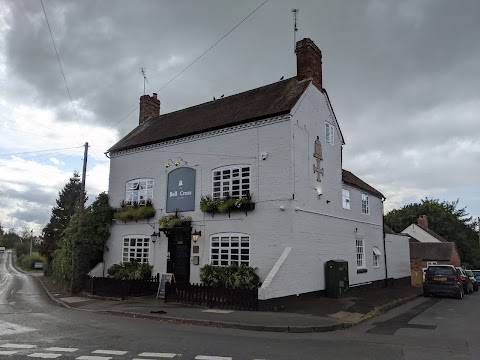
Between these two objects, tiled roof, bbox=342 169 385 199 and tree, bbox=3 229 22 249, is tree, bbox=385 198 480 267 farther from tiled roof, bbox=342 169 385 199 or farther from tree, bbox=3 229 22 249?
tree, bbox=3 229 22 249

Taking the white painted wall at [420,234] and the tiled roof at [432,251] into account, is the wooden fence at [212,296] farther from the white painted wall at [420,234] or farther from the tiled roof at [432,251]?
the white painted wall at [420,234]

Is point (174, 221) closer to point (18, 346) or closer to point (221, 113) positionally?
point (221, 113)

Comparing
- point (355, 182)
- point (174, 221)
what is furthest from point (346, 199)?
point (174, 221)

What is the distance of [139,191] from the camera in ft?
69.3

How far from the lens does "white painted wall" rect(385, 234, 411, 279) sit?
26109mm

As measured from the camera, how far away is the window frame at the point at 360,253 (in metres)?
21.3

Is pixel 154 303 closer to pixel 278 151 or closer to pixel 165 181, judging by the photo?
pixel 165 181

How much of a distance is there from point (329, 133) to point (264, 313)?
1035cm

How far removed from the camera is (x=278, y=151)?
52.5ft

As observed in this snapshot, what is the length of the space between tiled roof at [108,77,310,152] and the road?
9.19 metres

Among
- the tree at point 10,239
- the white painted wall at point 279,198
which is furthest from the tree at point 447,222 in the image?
the tree at point 10,239

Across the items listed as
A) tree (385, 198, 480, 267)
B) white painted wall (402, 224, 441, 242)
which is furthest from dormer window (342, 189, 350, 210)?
tree (385, 198, 480, 267)

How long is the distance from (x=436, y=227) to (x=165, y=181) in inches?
2244

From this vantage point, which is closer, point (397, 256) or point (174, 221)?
point (174, 221)
